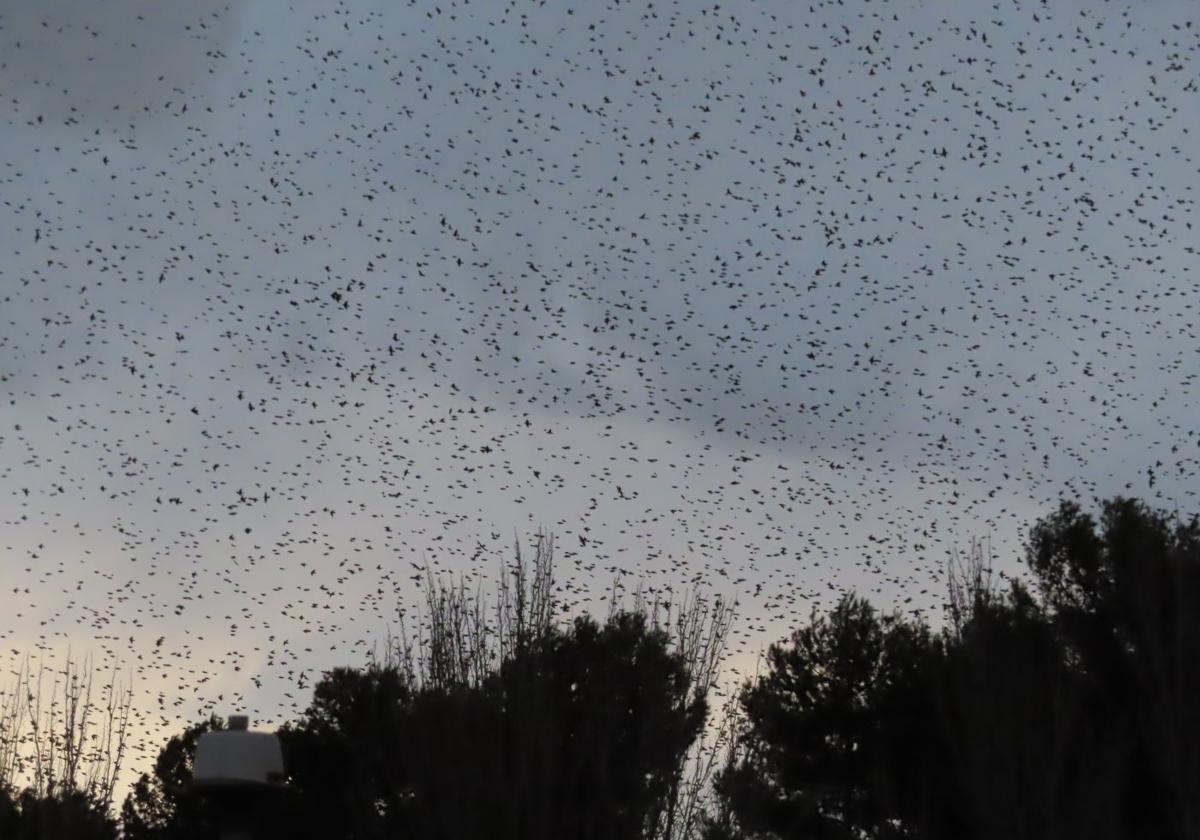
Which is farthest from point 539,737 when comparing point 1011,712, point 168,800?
point 168,800

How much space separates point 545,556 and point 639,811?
13.9ft

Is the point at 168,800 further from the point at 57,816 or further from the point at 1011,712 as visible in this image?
the point at 1011,712

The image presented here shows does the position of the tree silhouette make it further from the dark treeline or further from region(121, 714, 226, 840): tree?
region(121, 714, 226, 840): tree

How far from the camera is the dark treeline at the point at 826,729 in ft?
74.1

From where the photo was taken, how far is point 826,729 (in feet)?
131

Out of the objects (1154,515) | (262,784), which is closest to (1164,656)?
(1154,515)

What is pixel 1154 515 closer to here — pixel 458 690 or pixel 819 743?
pixel 819 743

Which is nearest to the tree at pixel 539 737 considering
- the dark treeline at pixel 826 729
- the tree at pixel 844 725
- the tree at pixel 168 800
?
the dark treeline at pixel 826 729

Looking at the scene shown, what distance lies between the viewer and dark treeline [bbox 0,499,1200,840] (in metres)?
22.6

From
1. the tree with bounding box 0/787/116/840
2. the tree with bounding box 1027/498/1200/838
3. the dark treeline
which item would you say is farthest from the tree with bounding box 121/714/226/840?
the tree with bounding box 1027/498/1200/838

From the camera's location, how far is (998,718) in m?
27.6

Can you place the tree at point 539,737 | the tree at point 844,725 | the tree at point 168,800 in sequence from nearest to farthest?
the tree at point 539,737, the tree at point 844,725, the tree at point 168,800

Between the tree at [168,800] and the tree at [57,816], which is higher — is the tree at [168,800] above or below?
above

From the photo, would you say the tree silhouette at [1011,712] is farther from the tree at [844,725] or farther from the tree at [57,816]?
the tree at [57,816]
